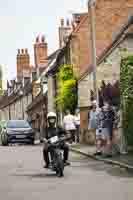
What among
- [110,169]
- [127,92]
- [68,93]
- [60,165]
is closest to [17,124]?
[68,93]

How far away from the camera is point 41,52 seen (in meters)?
71.1

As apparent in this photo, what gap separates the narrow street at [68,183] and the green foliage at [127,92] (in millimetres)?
2101

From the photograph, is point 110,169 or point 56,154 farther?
point 110,169

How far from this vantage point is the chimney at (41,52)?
69206 millimetres

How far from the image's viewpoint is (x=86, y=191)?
12.8m

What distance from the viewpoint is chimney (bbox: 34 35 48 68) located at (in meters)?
69.2

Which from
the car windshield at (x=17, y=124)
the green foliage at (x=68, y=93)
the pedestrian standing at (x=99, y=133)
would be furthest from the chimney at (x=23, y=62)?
the pedestrian standing at (x=99, y=133)

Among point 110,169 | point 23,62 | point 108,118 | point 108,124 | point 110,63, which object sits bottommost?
point 110,169

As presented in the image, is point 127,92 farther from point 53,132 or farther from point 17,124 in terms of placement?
point 17,124

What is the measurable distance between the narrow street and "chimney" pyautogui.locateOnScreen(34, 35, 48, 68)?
4946cm

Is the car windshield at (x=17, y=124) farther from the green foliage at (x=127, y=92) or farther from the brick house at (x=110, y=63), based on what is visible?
the green foliage at (x=127, y=92)

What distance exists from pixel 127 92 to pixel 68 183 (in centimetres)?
788

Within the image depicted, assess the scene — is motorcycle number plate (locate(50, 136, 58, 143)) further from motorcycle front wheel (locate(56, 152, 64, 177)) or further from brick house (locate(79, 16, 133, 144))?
brick house (locate(79, 16, 133, 144))

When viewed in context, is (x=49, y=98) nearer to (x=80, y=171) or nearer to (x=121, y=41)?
(x=121, y=41)
